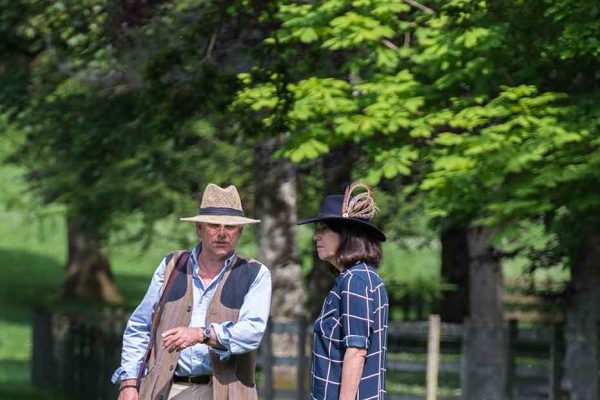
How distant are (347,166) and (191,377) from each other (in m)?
10.4

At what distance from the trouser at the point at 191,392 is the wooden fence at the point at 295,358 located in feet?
25.8

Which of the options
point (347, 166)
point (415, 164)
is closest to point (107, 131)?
point (347, 166)

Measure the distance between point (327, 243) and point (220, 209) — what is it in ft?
2.79

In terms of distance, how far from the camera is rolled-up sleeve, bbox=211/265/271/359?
639 cm

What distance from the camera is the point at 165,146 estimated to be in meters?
21.8

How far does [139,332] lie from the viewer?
22.3 ft

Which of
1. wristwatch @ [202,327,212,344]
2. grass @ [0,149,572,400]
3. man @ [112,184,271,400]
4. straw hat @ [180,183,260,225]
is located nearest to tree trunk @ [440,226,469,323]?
grass @ [0,149,572,400]

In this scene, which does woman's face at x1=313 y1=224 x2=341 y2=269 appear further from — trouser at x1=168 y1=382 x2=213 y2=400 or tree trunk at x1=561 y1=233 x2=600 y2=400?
tree trunk at x1=561 y1=233 x2=600 y2=400

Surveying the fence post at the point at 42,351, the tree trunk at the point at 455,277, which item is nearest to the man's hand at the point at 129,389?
the fence post at the point at 42,351

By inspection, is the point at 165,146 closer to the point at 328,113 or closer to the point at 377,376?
the point at 328,113

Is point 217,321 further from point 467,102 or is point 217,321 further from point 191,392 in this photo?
point 467,102

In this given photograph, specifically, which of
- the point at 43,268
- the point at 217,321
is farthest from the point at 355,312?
the point at 43,268

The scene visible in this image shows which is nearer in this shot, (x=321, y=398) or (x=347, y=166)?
(x=321, y=398)

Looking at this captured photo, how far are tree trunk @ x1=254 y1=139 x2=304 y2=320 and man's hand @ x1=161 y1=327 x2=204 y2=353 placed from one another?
41.5ft
